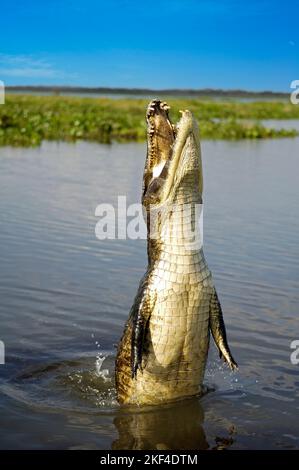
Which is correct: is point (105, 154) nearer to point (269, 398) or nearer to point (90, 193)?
point (90, 193)

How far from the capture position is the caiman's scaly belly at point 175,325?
6094 mm

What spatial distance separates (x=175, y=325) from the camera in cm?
611

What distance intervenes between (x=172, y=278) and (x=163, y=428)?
1210mm

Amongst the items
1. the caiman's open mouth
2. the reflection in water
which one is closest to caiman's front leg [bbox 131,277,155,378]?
the reflection in water

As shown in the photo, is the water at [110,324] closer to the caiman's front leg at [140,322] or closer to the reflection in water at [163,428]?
the reflection in water at [163,428]

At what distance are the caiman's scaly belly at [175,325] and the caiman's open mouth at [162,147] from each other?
1.81 feet

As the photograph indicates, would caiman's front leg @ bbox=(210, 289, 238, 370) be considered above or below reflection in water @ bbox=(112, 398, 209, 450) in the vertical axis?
above

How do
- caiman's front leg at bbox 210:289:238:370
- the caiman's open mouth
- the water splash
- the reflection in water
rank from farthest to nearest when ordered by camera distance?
the water splash
caiman's front leg at bbox 210:289:238:370
the caiman's open mouth
the reflection in water

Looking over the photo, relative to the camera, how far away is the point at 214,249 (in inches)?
482

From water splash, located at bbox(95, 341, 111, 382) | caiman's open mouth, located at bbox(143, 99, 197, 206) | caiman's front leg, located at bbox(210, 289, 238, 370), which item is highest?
caiman's open mouth, located at bbox(143, 99, 197, 206)

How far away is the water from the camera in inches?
240

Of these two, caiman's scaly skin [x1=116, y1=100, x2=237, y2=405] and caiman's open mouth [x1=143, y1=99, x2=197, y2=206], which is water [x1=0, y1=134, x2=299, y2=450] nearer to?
caiman's scaly skin [x1=116, y1=100, x2=237, y2=405]
